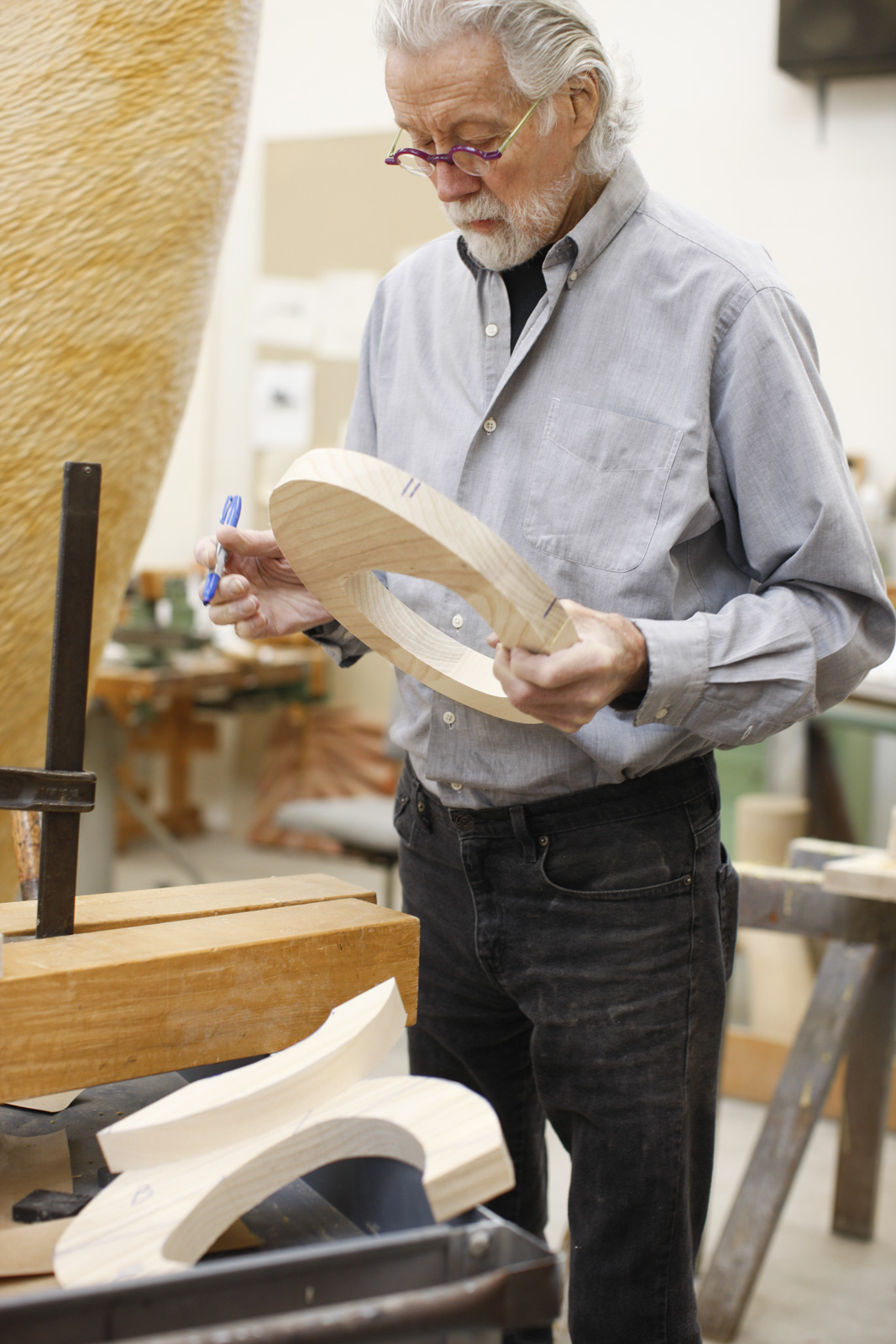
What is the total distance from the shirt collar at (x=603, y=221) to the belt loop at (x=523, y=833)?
516 mm

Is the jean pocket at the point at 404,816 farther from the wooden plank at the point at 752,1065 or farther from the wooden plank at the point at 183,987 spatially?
the wooden plank at the point at 752,1065

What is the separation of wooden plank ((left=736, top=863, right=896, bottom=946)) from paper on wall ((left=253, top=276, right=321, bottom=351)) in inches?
141

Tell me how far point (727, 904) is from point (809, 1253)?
1.50 metres

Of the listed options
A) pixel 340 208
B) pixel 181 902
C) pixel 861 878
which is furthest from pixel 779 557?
pixel 340 208

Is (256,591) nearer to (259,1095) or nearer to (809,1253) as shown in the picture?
(259,1095)

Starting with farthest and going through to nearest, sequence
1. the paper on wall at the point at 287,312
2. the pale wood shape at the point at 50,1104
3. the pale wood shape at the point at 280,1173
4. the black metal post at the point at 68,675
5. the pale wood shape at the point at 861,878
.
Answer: the paper on wall at the point at 287,312
the pale wood shape at the point at 861,878
the pale wood shape at the point at 50,1104
the black metal post at the point at 68,675
the pale wood shape at the point at 280,1173

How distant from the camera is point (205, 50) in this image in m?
1.18

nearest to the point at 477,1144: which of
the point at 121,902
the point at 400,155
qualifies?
the point at 121,902

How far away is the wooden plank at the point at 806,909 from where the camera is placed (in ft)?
7.11

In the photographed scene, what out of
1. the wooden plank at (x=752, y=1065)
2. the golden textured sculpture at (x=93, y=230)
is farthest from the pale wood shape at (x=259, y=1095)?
the wooden plank at (x=752, y=1065)

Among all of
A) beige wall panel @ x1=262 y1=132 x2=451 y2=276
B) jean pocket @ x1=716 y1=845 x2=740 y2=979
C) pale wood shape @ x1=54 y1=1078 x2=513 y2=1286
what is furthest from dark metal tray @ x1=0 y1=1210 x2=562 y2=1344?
beige wall panel @ x1=262 y1=132 x2=451 y2=276

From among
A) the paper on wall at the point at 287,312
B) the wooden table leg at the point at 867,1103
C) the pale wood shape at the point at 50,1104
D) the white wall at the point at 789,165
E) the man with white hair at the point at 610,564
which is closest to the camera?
the pale wood shape at the point at 50,1104

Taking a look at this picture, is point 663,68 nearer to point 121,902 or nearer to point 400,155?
point 400,155

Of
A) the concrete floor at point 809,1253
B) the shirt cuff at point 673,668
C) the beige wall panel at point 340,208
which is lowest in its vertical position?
the concrete floor at point 809,1253
